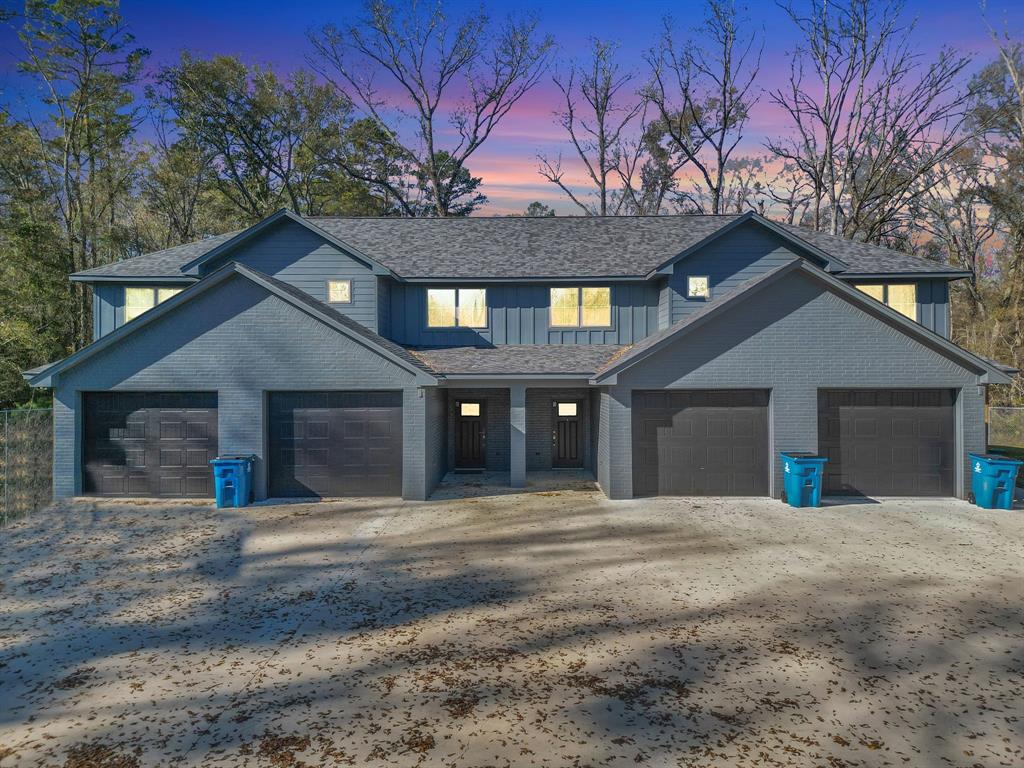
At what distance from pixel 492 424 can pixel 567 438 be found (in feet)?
8.25

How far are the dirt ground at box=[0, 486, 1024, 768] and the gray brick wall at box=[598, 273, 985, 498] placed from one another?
301 cm

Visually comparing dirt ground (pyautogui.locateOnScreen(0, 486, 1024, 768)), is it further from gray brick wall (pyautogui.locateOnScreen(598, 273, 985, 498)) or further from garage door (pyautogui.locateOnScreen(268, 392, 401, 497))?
gray brick wall (pyautogui.locateOnScreen(598, 273, 985, 498))

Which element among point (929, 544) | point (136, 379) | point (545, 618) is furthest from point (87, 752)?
point (929, 544)

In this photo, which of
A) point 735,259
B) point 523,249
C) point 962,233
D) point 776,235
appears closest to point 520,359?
point 523,249

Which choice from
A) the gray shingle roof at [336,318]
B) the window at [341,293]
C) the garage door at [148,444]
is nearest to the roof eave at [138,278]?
the gray shingle roof at [336,318]

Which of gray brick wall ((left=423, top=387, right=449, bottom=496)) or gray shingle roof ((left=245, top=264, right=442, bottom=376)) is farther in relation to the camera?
gray brick wall ((left=423, top=387, right=449, bottom=496))

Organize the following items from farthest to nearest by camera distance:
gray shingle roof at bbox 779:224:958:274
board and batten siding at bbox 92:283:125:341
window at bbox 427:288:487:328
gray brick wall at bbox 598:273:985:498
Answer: window at bbox 427:288:487:328, board and batten siding at bbox 92:283:125:341, gray shingle roof at bbox 779:224:958:274, gray brick wall at bbox 598:273:985:498

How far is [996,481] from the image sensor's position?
12406 millimetres

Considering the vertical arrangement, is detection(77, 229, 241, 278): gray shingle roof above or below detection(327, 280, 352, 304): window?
above

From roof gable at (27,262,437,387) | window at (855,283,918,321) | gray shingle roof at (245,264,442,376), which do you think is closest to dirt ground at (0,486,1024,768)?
roof gable at (27,262,437,387)

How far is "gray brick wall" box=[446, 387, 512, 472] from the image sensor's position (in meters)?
17.7

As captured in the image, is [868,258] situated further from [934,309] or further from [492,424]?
[492,424]

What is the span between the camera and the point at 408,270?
17.1m

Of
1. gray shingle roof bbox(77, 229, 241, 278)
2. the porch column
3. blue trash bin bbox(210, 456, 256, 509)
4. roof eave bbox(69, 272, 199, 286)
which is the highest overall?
gray shingle roof bbox(77, 229, 241, 278)
